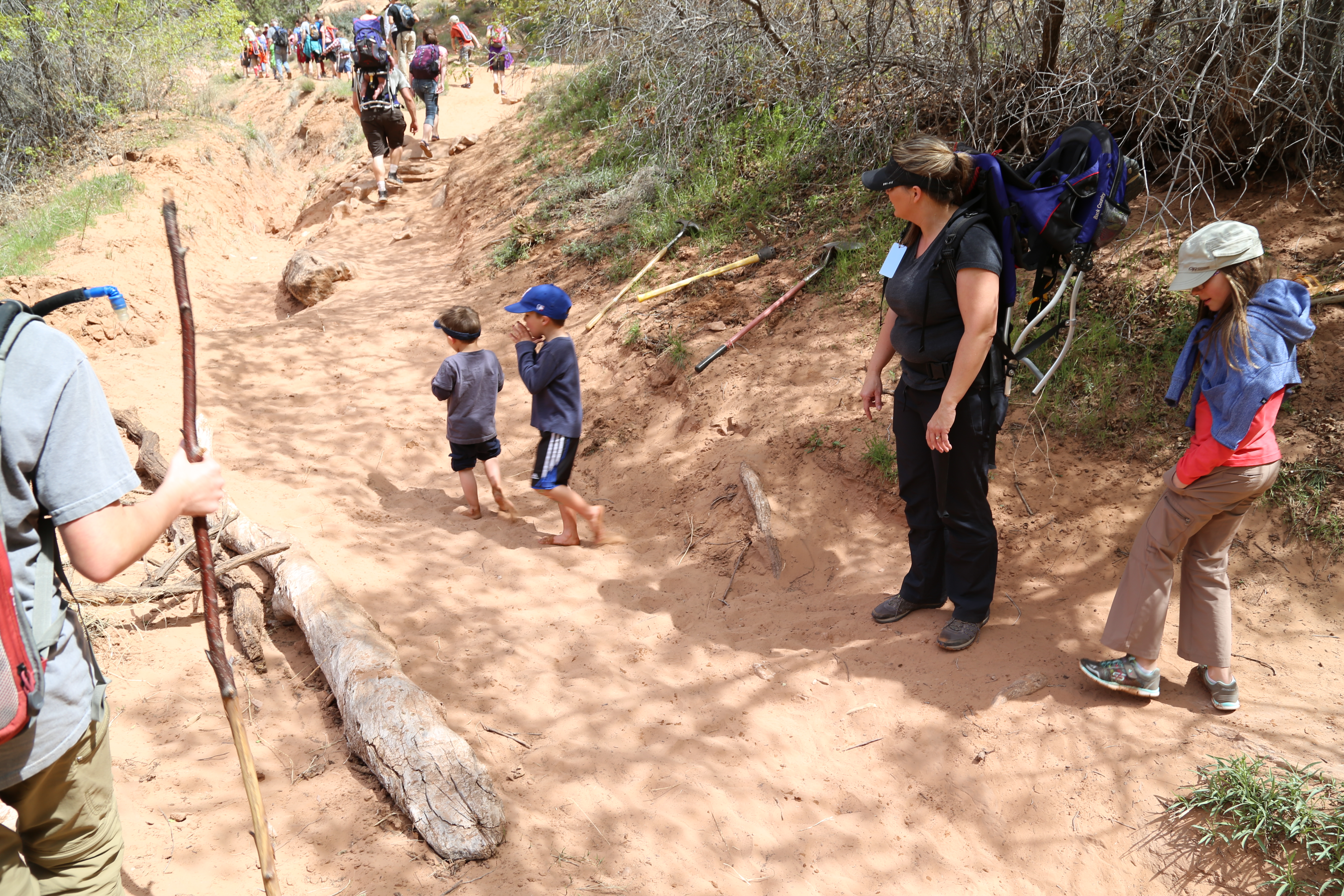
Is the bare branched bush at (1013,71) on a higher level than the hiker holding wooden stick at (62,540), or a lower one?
higher

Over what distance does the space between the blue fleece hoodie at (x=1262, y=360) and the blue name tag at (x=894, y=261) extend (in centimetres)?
116

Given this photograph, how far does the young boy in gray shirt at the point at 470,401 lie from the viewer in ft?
16.0

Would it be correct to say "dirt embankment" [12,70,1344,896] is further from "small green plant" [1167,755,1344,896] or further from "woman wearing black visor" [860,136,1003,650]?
"woman wearing black visor" [860,136,1003,650]

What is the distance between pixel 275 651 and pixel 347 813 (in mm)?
1158

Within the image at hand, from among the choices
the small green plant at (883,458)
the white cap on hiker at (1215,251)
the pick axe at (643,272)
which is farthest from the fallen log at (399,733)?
the pick axe at (643,272)

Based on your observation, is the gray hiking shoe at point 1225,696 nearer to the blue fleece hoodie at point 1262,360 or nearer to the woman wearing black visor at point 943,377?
the woman wearing black visor at point 943,377

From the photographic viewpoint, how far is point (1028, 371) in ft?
15.3

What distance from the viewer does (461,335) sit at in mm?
4906

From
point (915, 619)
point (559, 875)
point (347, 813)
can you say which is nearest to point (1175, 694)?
point (915, 619)

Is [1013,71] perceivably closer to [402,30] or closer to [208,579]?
[208,579]

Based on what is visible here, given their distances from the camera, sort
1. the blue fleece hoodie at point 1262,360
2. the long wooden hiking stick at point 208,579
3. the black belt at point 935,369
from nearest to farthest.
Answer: the long wooden hiking stick at point 208,579 < the blue fleece hoodie at point 1262,360 < the black belt at point 935,369

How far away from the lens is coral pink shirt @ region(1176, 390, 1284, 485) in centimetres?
275

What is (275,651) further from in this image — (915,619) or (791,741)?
(915,619)

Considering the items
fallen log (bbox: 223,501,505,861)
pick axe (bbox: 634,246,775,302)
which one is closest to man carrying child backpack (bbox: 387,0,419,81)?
pick axe (bbox: 634,246,775,302)
